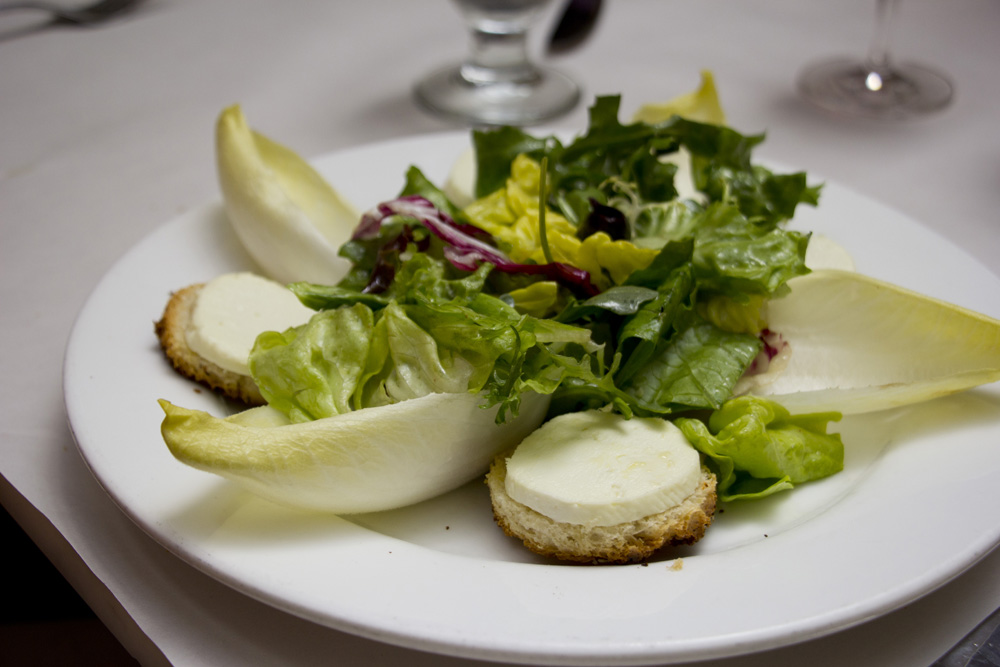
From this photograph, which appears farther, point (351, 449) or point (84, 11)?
point (84, 11)

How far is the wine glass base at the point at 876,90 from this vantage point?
3297 mm

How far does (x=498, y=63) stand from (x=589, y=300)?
202 centimetres

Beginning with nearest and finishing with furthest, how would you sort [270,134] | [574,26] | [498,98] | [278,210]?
[278,210], [270,134], [498,98], [574,26]

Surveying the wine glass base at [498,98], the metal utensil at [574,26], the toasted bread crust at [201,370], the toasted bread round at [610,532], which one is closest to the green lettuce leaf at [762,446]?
the toasted bread round at [610,532]

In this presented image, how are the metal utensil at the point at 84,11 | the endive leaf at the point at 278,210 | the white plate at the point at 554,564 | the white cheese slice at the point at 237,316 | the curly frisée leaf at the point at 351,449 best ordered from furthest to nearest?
the metal utensil at the point at 84,11 → the endive leaf at the point at 278,210 → the white cheese slice at the point at 237,316 → the curly frisée leaf at the point at 351,449 → the white plate at the point at 554,564

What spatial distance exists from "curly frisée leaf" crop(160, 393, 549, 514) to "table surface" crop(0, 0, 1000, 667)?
0.22 m

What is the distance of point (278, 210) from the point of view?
2.02 meters

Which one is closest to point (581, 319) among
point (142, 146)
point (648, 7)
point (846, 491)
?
point (846, 491)

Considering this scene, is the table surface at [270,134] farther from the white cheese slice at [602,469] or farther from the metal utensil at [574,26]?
the white cheese slice at [602,469]

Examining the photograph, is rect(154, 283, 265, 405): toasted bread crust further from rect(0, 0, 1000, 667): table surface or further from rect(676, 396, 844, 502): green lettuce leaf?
rect(676, 396, 844, 502): green lettuce leaf

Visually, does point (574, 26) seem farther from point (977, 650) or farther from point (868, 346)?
point (977, 650)

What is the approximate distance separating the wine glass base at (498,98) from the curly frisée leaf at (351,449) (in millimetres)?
1866

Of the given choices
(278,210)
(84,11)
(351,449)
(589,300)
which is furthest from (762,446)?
(84,11)

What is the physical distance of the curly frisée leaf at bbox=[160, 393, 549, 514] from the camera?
1.32 metres
